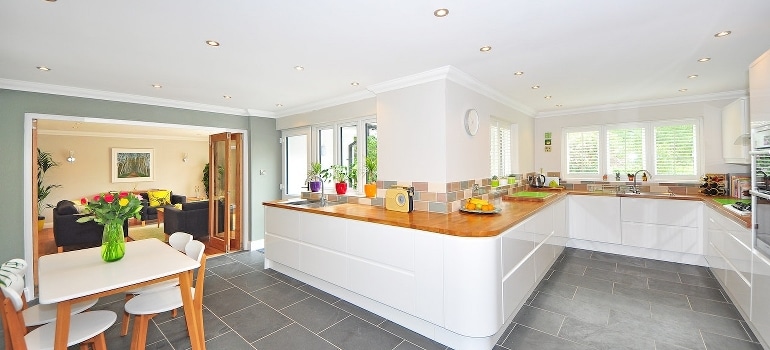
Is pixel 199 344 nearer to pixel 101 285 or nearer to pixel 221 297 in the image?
pixel 101 285

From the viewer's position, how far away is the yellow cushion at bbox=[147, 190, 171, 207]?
25.9 ft

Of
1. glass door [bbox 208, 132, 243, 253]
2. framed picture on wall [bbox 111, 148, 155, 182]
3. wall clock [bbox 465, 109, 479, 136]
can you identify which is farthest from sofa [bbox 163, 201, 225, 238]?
wall clock [bbox 465, 109, 479, 136]

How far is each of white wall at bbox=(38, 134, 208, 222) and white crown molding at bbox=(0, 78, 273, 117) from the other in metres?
5.17

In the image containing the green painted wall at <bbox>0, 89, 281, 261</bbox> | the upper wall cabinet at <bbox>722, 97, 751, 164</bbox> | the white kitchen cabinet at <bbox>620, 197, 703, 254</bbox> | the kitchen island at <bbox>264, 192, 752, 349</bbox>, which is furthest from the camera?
the white kitchen cabinet at <bbox>620, 197, 703, 254</bbox>

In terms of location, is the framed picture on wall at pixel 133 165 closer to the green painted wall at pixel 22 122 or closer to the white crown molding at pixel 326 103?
the green painted wall at pixel 22 122

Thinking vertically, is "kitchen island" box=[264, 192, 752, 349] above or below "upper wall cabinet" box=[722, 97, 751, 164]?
below

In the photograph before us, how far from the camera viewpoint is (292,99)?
4367mm

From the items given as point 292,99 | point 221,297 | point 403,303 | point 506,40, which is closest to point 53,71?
point 292,99

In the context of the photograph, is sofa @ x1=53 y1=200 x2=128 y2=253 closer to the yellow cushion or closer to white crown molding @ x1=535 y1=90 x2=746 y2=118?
the yellow cushion

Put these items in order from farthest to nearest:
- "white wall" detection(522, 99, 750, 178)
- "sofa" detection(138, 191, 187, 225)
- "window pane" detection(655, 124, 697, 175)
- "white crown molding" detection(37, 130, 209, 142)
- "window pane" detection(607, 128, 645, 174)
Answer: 1. "sofa" detection(138, 191, 187, 225)
2. "white crown molding" detection(37, 130, 209, 142)
3. "window pane" detection(607, 128, 645, 174)
4. "window pane" detection(655, 124, 697, 175)
5. "white wall" detection(522, 99, 750, 178)

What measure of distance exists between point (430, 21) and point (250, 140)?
3.93 m

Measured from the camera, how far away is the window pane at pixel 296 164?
207 inches

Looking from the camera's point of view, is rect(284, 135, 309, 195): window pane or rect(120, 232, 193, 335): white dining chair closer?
rect(120, 232, 193, 335): white dining chair

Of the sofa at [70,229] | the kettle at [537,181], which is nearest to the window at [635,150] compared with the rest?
the kettle at [537,181]
